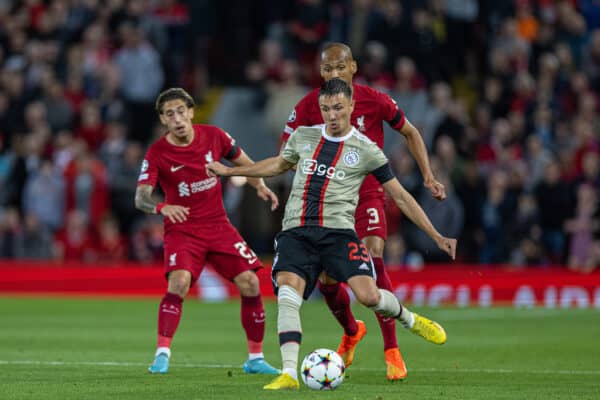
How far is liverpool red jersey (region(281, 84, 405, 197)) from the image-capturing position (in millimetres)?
10734

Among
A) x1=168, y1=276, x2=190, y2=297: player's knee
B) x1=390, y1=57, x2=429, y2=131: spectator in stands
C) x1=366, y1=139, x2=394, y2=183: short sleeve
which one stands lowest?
x1=168, y1=276, x2=190, y2=297: player's knee

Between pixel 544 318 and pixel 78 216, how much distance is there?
7944 mm

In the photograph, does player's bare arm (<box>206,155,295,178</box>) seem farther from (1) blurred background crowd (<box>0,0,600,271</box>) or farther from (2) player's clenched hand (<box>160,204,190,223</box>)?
(1) blurred background crowd (<box>0,0,600,271</box>)

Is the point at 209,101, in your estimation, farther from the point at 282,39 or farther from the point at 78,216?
the point at 78,216

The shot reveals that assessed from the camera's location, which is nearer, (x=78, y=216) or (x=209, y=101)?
(x=78, y=216)

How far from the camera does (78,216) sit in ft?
71.1

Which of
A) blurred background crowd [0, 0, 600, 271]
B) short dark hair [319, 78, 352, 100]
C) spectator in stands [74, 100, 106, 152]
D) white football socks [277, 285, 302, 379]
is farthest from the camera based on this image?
spectator in stands [74, 100, 106, 152]

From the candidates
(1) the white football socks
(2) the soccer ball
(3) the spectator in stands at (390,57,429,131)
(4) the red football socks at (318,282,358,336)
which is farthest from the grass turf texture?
(3) the spectator in stands at (390,57,429,131)

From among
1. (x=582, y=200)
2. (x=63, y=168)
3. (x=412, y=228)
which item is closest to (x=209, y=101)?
(x=63, y=168)

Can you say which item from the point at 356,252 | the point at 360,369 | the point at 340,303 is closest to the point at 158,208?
the point at 340,303

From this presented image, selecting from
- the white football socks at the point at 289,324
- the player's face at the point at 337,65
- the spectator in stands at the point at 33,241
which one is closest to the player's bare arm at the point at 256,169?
the white football socks at the point at 289,324

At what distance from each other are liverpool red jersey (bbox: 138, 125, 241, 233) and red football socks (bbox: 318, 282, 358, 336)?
1.20m

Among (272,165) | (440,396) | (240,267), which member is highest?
(272,165)

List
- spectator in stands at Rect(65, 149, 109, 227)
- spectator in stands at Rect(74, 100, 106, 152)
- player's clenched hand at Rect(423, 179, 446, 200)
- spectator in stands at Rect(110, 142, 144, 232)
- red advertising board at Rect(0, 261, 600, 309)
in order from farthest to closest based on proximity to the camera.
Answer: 1. spectator in stands at Rect(74, 100, 106, 152)
2. spectator in stands at Rect(110, 142, 144, 232)
3. spectator in stands at Rect(65, 149, 109, 227)
4. red advertising board at Rect(0, 261, 600, 309)
5. player's clenched hand at Rect(423, 179, 446, 200)
